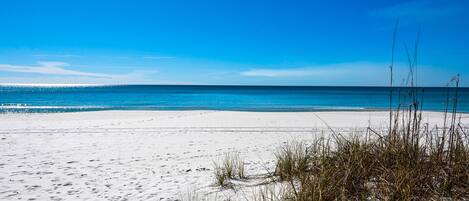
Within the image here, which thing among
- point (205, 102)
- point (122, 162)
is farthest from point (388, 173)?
point (205, 102)

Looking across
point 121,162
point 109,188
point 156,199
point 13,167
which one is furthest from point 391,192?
point 13,167

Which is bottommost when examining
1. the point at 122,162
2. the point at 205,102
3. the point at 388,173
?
the point at 205,102

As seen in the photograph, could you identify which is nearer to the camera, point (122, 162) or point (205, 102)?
point (122, 162)

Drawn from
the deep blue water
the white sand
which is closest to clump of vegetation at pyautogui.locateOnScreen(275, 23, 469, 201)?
the deep blue water

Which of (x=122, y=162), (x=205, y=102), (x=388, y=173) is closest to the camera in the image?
(x=388, y=173)

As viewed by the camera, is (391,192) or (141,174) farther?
(141,174)

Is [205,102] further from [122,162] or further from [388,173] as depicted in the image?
[388,173]

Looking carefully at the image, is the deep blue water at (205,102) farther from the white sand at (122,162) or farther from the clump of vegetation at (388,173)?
the white sand at (122,162)

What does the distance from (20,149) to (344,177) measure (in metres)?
8.33

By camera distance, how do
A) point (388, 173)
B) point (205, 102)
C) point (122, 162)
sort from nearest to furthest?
point (388, 173), point (122, 162), point (205, 102)

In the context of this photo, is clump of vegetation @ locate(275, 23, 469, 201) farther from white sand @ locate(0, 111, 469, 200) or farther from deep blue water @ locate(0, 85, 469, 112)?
white sand @ locate(0, 111, 469, 200)

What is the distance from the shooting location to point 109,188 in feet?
16.1

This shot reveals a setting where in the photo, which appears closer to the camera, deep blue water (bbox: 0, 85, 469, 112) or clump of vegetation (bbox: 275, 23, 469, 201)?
clump of vegetation (bbox: 275, 23, 469, 201)

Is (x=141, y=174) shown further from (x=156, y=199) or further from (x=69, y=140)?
(x=69, y=140)
